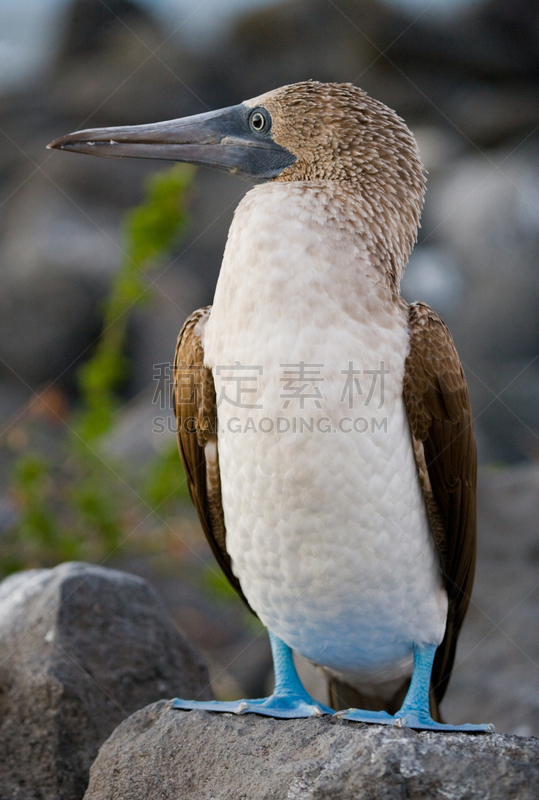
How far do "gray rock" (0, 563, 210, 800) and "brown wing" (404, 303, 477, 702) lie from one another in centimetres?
115

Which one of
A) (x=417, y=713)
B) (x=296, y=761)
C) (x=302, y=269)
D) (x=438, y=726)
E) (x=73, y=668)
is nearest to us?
(x=296, y=761)

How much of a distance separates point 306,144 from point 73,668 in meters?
1.97

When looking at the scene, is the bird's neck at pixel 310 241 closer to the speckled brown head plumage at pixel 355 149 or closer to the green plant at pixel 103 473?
the speckled brown head plumage at pixel 355 149

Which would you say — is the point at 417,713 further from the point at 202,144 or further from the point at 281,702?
the point at 202,144

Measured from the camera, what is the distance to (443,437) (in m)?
2.47

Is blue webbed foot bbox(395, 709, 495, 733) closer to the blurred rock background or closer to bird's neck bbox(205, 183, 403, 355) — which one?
bird's neck bbox(205, 183, 403, 355)

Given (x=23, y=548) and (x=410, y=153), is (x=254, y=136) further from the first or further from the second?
(x=23, y=548)

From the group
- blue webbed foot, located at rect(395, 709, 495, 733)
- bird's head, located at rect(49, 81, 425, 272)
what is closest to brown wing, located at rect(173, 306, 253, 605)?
bird's head, located at rect(49, 81, 425, 272)

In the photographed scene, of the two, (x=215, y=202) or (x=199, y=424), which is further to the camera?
(x=215, y=202)

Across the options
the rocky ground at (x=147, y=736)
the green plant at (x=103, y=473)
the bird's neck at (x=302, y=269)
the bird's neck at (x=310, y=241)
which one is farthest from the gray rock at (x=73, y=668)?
the green plant at (x=103, y=473)

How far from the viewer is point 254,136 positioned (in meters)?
2.59

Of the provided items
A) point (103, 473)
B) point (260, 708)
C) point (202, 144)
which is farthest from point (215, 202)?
point (260, 708)

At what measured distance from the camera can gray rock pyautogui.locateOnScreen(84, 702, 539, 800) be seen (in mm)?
1727

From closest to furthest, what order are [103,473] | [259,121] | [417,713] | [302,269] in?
[302,269] < [417,713] < [259,121] < [103,473]
